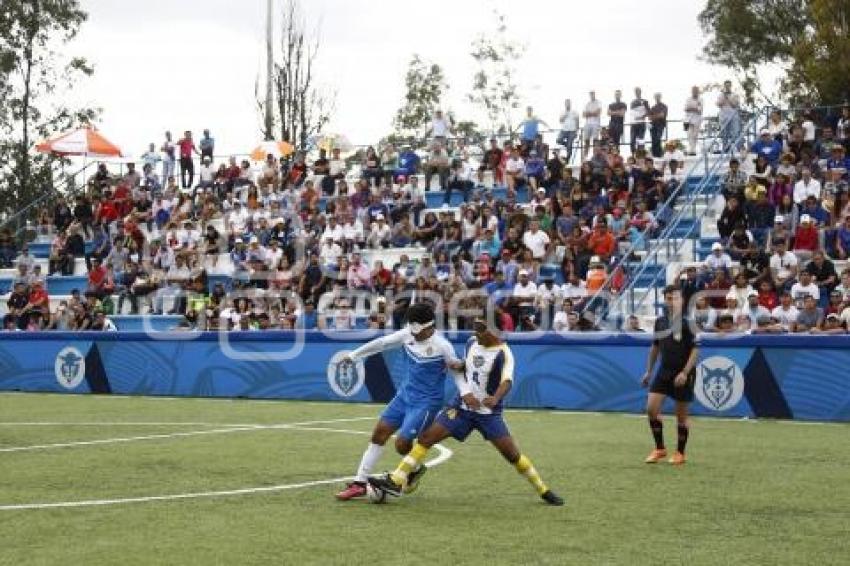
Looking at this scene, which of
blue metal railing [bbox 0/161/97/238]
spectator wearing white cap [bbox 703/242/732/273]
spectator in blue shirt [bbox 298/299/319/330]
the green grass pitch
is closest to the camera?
the green grass pitch

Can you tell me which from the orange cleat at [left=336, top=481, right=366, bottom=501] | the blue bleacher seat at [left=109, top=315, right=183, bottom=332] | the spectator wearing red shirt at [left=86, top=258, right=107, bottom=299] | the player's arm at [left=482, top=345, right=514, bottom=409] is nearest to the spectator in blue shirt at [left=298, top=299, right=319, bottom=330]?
the blue bleacher seat at [left=109, top=315, right=183, bottom=332]

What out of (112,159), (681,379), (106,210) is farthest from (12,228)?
(681,379)

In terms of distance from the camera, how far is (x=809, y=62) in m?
44.5

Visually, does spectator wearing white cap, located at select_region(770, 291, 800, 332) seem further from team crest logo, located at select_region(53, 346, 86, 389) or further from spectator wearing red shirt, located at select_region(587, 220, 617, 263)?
team crest logo, located at select_region(53, 346, 86, 389)

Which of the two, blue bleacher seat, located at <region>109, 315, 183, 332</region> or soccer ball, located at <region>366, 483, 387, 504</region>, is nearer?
soccer ball, located at <region>366, 483, 387, 504</region>

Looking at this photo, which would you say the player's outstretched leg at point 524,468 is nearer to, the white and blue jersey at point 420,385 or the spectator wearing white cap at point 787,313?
the white and blue jersey at point 420,385

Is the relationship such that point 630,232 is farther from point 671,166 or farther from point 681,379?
point 681,379

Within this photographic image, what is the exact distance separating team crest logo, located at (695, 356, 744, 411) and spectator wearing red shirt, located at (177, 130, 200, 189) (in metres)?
21.9

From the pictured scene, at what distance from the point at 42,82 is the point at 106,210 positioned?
17.9 metres

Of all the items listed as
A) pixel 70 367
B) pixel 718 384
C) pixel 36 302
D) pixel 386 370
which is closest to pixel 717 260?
Result: pixel 718 384

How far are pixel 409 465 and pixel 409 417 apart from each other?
20.5 inches

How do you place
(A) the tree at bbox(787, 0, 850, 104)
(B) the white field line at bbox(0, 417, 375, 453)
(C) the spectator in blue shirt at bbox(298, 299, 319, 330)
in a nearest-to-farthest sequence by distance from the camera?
(B) the white field line at bbox(0, 417, 375, 453) < (C) the spectator in blue shirt at bbox(298, 299, 319, 330) < (A) the tree at bbox(787, 0, 850, 104)

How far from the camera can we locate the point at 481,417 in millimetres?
11406

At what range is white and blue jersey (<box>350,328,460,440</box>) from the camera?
11.8 metres
